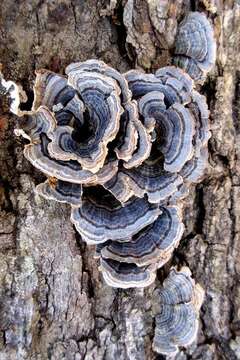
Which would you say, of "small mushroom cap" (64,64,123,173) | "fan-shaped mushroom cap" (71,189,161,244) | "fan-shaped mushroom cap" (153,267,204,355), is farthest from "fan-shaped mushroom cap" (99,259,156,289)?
"small mushroom cap" (64,64,123,173)

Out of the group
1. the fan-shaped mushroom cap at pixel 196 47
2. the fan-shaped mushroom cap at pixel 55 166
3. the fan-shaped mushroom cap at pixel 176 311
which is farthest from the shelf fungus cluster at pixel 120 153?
the fan-shaped mushroom cap at pixel 176 311

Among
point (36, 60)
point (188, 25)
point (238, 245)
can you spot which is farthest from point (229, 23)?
point (238, 245)

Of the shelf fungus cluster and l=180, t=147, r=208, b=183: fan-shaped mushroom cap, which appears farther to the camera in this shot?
l=180, t=147, r=208, b=183: fan-shaped mushroom cap

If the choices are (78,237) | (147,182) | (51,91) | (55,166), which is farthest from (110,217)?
(51,91)

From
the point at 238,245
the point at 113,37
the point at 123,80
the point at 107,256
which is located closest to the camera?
the point at 123,80

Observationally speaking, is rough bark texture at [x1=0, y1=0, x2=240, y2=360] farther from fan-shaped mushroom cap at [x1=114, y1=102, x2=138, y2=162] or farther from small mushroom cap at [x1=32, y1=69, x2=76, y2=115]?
fan-shaped mushroom cap at [x1=114, y1=102, x2=138, y2=162]

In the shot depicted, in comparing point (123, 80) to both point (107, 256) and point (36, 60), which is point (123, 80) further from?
point (107, 256)
